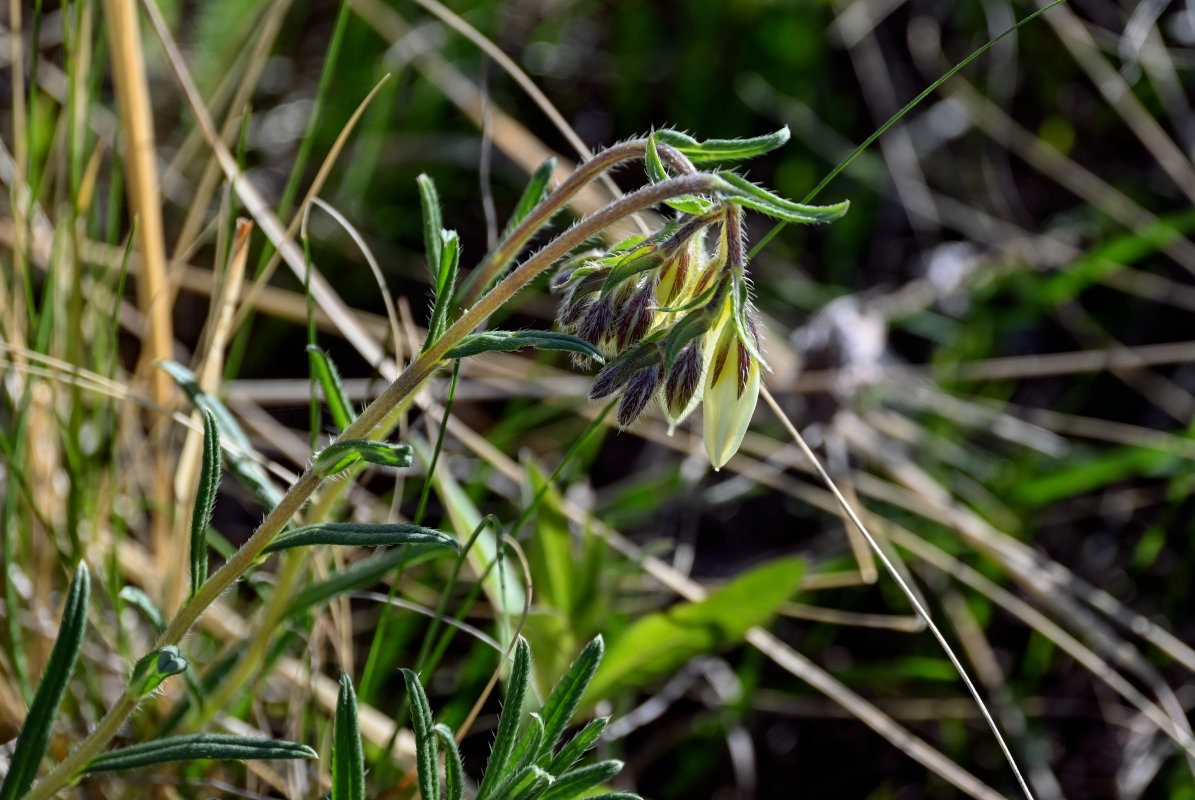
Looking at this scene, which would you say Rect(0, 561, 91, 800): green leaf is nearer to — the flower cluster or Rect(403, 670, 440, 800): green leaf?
Rect(403, 670, 440, 800): green leaf

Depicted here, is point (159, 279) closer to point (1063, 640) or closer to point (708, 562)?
point (708, 562)

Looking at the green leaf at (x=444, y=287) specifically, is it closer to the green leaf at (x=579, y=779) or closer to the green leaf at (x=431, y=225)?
the green leaf at (x=431, y=225)

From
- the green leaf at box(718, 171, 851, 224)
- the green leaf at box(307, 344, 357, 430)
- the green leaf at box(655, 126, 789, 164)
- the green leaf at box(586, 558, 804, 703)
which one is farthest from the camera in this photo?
the green leaf at box(586, 558, 804, 703)

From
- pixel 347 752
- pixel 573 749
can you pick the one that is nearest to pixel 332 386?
pixel 347 752

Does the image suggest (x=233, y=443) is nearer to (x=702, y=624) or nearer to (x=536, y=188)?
(x=536, y=188)

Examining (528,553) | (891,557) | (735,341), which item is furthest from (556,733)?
Result: (891,557)

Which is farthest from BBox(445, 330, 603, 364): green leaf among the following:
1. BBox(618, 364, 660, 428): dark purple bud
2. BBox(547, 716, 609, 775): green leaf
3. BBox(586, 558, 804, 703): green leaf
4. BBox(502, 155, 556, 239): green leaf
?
BBox(586, 558, 804, 703): green leaf

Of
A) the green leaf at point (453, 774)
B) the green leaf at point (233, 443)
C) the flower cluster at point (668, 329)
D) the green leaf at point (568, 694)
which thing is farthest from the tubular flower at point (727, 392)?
the green leaf at point (233, 443)
